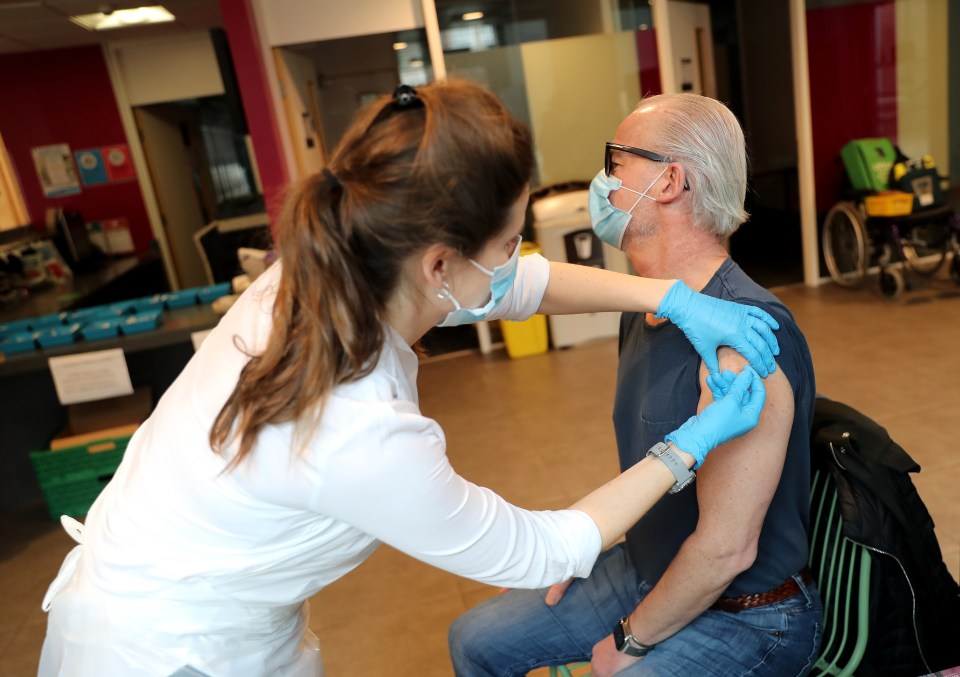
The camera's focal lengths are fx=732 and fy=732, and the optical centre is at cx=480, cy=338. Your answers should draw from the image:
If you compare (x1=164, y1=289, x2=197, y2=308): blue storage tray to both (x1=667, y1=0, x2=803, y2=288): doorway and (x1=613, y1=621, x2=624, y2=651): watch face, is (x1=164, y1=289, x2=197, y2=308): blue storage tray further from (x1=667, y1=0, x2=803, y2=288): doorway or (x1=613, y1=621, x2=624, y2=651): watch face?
(x1=667, y1=0, x2=803, y2=288): doorway

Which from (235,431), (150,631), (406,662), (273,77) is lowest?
(406,662)

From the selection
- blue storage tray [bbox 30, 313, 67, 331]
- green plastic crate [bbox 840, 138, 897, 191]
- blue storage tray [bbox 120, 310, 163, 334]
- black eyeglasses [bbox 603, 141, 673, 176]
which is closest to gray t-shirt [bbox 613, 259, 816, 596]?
black eyeglasses [bbox 603, 141, 673, 176]

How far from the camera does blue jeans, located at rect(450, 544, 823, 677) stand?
115 cm

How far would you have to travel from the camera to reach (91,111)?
5.71 metres

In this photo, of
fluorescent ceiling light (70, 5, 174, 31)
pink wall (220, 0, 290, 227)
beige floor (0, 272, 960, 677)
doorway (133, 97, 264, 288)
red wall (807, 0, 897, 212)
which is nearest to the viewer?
beige floor (0, 272, 960, 677)

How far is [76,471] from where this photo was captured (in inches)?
120

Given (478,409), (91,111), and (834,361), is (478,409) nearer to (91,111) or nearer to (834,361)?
(834,361)

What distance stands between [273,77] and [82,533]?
3.44 metres

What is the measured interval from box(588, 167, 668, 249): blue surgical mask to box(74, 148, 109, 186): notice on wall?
Answer: 5566mm

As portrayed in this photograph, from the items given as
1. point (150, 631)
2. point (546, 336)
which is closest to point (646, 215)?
point (150, 631)

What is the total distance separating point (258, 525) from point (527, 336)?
11.8ft

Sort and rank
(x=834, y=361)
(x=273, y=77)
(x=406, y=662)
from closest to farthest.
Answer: (x=406, y=662) → (x=834, y=361) → (x=273, y=77)

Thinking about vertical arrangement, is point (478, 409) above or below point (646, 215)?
below

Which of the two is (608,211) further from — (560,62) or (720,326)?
(560,62)
